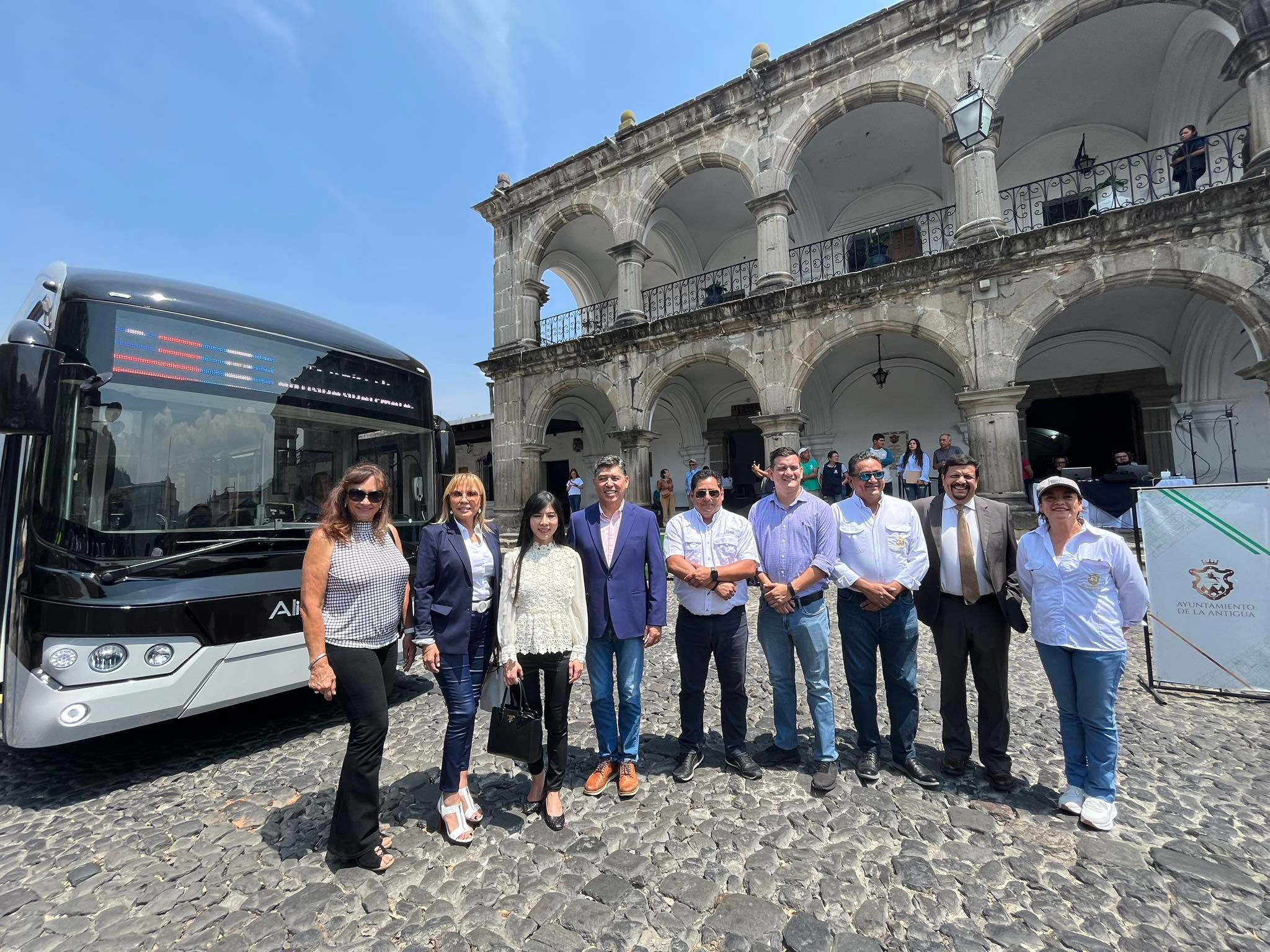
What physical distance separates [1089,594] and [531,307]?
13975 millimetres

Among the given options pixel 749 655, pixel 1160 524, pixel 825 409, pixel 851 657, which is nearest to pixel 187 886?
pixel 851 657

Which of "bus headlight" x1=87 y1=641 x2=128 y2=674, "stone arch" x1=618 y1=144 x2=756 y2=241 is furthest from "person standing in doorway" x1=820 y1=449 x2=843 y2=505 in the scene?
"bus headlight" x1=87 y1=641 x2=128 y2=674

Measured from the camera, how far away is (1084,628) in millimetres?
2719

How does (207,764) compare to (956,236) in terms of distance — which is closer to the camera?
(207,764)

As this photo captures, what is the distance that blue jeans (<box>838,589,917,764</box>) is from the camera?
3.14 m

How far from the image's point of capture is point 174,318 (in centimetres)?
352

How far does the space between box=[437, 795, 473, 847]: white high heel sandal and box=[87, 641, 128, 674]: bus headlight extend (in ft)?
6.24

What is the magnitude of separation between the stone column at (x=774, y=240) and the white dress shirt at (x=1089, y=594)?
8.91 meters

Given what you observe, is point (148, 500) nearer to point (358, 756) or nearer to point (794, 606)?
point (358, 756)

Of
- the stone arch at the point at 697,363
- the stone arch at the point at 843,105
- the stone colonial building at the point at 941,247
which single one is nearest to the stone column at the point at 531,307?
the stone colonial building at the point at 941,247

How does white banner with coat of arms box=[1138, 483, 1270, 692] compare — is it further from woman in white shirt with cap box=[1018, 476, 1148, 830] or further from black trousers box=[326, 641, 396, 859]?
black trousers box=[326, 641, 396, 859]

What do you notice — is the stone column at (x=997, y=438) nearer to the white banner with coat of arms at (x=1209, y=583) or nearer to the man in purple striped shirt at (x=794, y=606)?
the white banner with coat of arms at (x=1209, y=583)

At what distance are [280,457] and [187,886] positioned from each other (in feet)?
8.03

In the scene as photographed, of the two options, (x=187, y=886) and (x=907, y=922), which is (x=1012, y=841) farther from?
(x=187, y=886)
